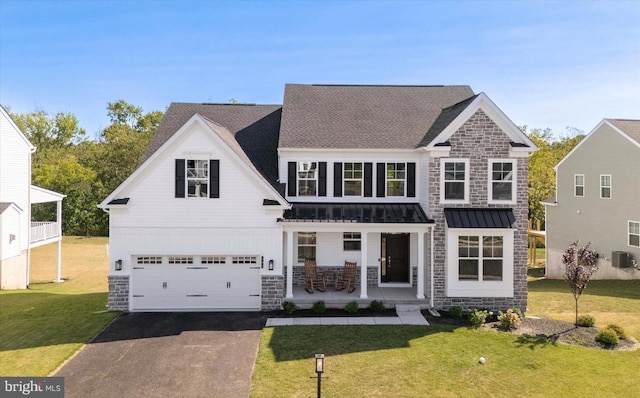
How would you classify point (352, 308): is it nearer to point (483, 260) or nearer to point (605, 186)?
point (483, 260)

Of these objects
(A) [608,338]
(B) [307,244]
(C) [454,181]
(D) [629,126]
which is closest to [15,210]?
(B) [307,244]

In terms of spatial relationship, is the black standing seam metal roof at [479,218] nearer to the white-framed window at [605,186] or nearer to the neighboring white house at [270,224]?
the neighboring white house at [270,224]

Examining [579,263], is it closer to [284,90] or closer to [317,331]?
[317,331]

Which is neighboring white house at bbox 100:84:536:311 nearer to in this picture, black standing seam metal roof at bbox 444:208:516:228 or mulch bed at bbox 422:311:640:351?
black standing seam metal roof at bbox 444:208:516:228

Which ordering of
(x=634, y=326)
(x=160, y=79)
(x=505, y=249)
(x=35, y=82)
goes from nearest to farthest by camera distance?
(x=634, y=326)
(x=505, y=249)
(x=160, y=79)
(x=35, y=82)

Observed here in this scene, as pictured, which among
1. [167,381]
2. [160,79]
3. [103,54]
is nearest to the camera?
[167,381]

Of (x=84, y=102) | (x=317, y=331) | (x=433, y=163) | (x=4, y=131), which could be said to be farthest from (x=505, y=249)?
(x=84, y=102)

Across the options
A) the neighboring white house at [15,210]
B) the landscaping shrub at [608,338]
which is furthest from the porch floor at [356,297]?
the neighboring white house at [15,210]
